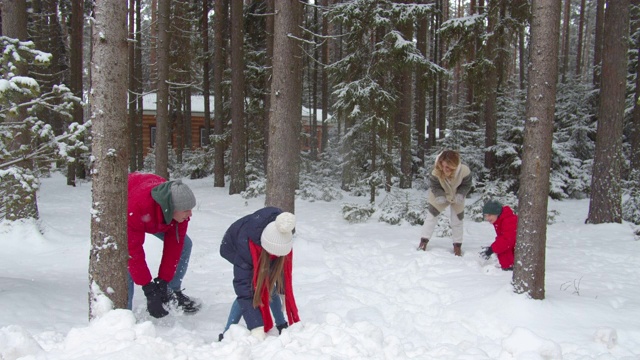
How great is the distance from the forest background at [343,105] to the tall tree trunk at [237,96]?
0.04 metres

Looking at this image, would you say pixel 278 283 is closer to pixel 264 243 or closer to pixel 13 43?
pixel 264 243

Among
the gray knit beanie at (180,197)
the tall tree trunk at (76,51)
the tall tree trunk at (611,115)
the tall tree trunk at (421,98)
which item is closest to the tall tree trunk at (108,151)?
the gray knit beanie at (180,197)

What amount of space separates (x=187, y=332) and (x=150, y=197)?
1.26 metres

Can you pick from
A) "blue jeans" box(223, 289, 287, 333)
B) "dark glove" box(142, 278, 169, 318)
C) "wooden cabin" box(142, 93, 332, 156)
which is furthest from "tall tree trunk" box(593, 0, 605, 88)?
"wooden cabin" box(142, 93, 332, 156)

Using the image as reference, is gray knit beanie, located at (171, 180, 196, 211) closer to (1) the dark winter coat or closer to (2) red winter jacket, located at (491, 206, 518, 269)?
(1) the dark winter coat

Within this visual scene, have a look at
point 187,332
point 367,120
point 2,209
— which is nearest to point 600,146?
point 367,120

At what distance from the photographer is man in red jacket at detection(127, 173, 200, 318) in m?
3.78

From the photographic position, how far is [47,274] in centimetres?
565

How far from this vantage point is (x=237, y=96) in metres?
14.4

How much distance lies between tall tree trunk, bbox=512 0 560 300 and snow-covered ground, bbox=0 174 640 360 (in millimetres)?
455

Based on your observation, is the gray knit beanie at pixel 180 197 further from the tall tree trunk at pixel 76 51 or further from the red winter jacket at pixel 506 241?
the tall tree trunk at pixel 76 51

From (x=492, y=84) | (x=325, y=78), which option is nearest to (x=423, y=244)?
(x=492, y=84)

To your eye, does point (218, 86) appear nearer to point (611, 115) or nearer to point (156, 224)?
point (611, 115)

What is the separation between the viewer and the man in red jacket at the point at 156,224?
3783mm
